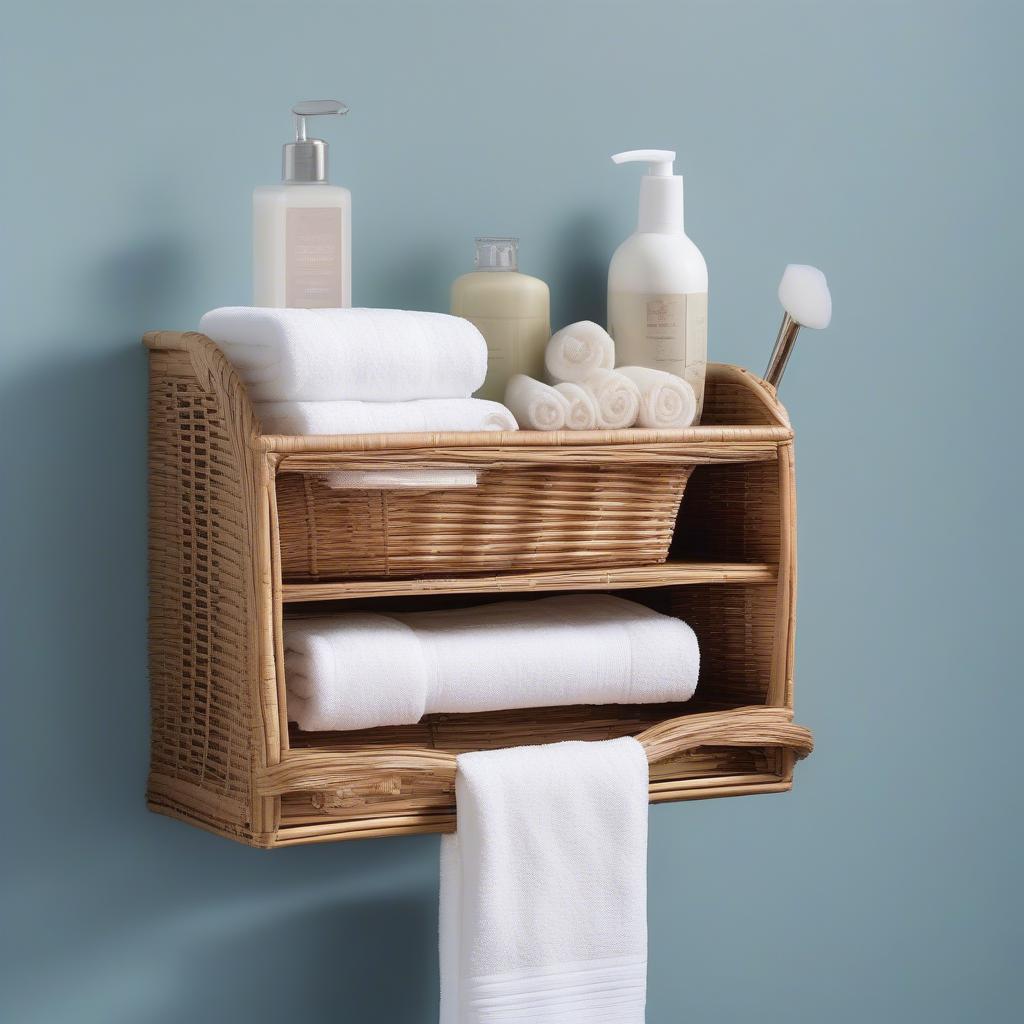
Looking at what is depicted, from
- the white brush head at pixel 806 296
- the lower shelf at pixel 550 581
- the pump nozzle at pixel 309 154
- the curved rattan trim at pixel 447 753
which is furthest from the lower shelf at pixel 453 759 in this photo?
the pump nozzle at pixel 309 154

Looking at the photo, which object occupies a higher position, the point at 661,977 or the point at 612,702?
the point at 612,702

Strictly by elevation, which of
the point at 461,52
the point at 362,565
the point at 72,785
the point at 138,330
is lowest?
the point at 72,785

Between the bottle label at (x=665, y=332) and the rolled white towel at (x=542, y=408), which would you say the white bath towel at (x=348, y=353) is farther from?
the bottle label at (x=665, y=332)

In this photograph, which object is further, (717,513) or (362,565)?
(717,513)

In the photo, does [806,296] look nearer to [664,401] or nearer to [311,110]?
[664,401]

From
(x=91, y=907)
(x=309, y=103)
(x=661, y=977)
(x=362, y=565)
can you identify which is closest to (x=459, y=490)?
(x=362, y=565)

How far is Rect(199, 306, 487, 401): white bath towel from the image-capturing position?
1.00m

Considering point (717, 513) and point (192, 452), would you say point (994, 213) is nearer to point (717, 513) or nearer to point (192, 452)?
point (717, 513)

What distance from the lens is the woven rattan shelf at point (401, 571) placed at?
1013 millimetres

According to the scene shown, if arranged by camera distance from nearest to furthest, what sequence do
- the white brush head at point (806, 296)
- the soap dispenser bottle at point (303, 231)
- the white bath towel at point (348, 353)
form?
the white bath towel at point (348, 353) → the soap dispenser bottle at point (303, 231) → the white brush head at point (806, 296)

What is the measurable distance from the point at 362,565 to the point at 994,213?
0.81m

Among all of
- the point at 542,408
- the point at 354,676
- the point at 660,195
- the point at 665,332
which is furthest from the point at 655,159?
the point at 354,676

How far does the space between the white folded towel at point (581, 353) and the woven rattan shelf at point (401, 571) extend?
3.3 inches

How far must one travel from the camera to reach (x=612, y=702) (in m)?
1.15
